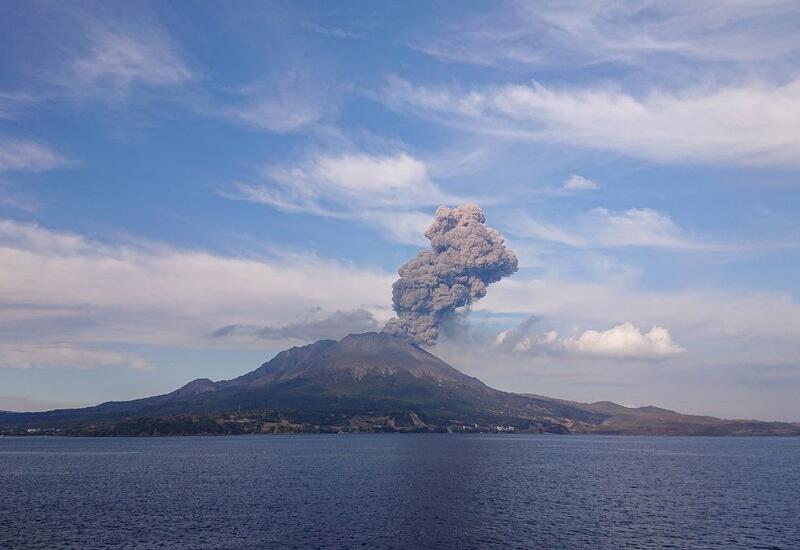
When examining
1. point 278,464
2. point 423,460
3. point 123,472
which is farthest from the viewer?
point 423,460

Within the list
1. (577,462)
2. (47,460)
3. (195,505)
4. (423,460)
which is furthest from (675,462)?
(47,460)

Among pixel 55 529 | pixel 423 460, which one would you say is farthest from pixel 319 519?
pixel 423 460

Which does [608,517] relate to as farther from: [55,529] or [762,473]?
[762,473]

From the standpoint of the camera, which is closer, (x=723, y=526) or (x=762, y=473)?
(x=723, y=526)

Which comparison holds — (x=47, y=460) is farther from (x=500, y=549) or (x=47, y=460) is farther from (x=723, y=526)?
(x=723, y=526)

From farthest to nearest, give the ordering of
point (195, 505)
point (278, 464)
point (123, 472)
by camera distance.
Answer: point (278, 464), point (123, 472), point (195, 505)

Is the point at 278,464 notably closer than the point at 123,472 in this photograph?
No
